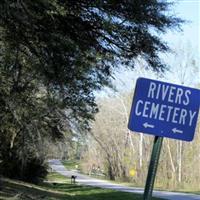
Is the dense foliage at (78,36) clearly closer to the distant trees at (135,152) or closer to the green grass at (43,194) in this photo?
the green grass at (43,194)

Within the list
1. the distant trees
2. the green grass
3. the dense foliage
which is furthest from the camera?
the distant trees

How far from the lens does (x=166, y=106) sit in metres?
5.04

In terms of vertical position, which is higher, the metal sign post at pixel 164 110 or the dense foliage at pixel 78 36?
the dense foliage at pixel 78 36

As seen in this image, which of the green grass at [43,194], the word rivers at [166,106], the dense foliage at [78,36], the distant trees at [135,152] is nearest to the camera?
the word rivers at [166,106]

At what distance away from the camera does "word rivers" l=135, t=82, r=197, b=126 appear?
16.6ft

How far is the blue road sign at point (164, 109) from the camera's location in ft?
16.6

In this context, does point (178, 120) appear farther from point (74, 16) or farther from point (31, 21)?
point (74, 16)

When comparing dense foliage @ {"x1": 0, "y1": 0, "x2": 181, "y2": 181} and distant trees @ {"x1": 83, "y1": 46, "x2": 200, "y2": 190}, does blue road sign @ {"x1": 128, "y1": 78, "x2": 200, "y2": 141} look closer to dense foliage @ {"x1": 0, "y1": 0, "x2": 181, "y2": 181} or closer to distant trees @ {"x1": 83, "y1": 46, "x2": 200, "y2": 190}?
dense foliage @ {"x1": 0, "y1": 0, "x2": 181, "y2": 181}

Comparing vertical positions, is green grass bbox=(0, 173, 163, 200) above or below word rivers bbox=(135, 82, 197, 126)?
below

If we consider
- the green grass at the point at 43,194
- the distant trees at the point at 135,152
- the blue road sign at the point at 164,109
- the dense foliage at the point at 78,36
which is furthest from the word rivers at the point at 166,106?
the distant trees at the point at 135,152

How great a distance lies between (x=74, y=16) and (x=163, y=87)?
5641 millimetres

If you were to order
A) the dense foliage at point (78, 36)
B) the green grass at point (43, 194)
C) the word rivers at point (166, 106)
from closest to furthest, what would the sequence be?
the word rivers at point (166, 106), the dense foliage at point (78, 36), the green grass at point (43, 194)

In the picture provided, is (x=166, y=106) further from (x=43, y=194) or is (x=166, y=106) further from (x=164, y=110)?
(x=43, y=194)

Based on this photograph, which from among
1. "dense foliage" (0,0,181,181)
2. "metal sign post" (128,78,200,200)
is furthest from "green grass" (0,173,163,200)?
"metal sign post" (128,78,200,200)
